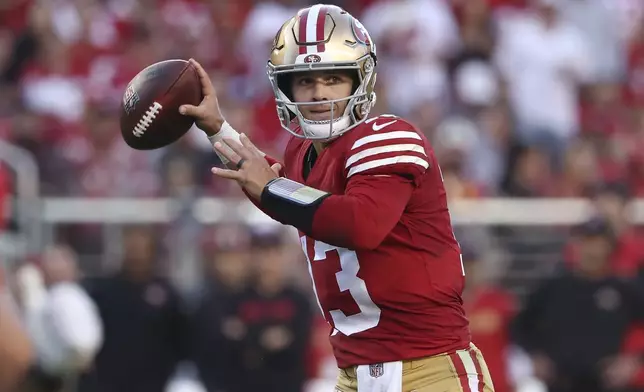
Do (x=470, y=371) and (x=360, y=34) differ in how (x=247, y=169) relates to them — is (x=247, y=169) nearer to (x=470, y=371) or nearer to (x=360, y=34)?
(x=360, y=34)

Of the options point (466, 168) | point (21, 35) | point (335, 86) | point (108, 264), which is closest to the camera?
point (335, 86)

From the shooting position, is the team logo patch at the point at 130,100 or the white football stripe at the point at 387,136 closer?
the white football stripe at the point at 387,136

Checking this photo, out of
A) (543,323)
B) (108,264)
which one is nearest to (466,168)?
(543,323)

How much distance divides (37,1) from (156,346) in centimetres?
434

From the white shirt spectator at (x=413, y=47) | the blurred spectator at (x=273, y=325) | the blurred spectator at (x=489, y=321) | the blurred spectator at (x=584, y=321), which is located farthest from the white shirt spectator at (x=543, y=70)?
the blurred spectator at (x=273, y=325)

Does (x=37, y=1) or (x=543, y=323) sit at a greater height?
(x=37, y=1)

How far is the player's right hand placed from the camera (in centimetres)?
424

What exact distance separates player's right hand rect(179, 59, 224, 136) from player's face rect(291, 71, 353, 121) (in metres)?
0.30

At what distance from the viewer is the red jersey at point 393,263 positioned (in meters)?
3.91

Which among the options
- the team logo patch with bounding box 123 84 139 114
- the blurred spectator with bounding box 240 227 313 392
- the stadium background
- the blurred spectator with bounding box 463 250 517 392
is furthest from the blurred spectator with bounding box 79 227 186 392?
the team logo patch with bounding box 123 84 139 114

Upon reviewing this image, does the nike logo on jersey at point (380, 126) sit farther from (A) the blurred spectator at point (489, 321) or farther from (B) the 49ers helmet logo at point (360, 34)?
(A) the blurred spectator at point (489, 321)

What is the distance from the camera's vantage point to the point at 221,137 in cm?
427

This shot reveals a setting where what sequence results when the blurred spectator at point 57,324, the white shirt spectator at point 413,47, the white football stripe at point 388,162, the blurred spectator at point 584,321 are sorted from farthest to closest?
1. the white shirt spectator at point 413,47
2. the blurred spectator at point 584,321
3. the blurred spectator at point 57,324
4. the white football stripe at point 388,162

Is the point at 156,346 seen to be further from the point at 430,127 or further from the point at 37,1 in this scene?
the point at 37,1
